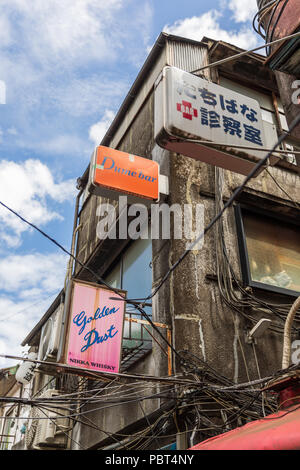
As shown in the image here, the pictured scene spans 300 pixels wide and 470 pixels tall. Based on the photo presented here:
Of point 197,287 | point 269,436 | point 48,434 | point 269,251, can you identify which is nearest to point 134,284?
point 197,287

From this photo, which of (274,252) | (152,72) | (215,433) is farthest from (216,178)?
(215,433)

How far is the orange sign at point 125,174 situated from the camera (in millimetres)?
8180

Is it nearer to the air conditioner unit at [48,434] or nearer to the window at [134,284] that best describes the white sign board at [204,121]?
the window at [134,284]

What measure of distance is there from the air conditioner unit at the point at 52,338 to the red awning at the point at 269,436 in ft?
15.5

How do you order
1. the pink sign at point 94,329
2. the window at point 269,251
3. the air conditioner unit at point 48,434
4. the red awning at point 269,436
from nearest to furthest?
the red awning at point 269,436 < the pink sign at point 94,329 < the window at point 269,251 < the air conditioner unit at point 48,434

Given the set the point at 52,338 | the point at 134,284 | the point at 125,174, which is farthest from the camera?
the point at 134,284

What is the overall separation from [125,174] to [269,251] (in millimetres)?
3593

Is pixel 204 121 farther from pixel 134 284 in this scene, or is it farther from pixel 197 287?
pixel 134 284

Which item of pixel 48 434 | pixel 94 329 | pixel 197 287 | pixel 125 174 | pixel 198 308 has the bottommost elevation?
pixel 48 434

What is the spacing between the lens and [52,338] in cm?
881

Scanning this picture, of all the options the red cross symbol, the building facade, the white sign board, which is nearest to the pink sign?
the building facade

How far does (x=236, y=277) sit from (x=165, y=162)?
2998mm

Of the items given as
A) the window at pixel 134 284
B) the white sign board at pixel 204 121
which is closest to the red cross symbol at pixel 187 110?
the white sign board at pixel 204 121
